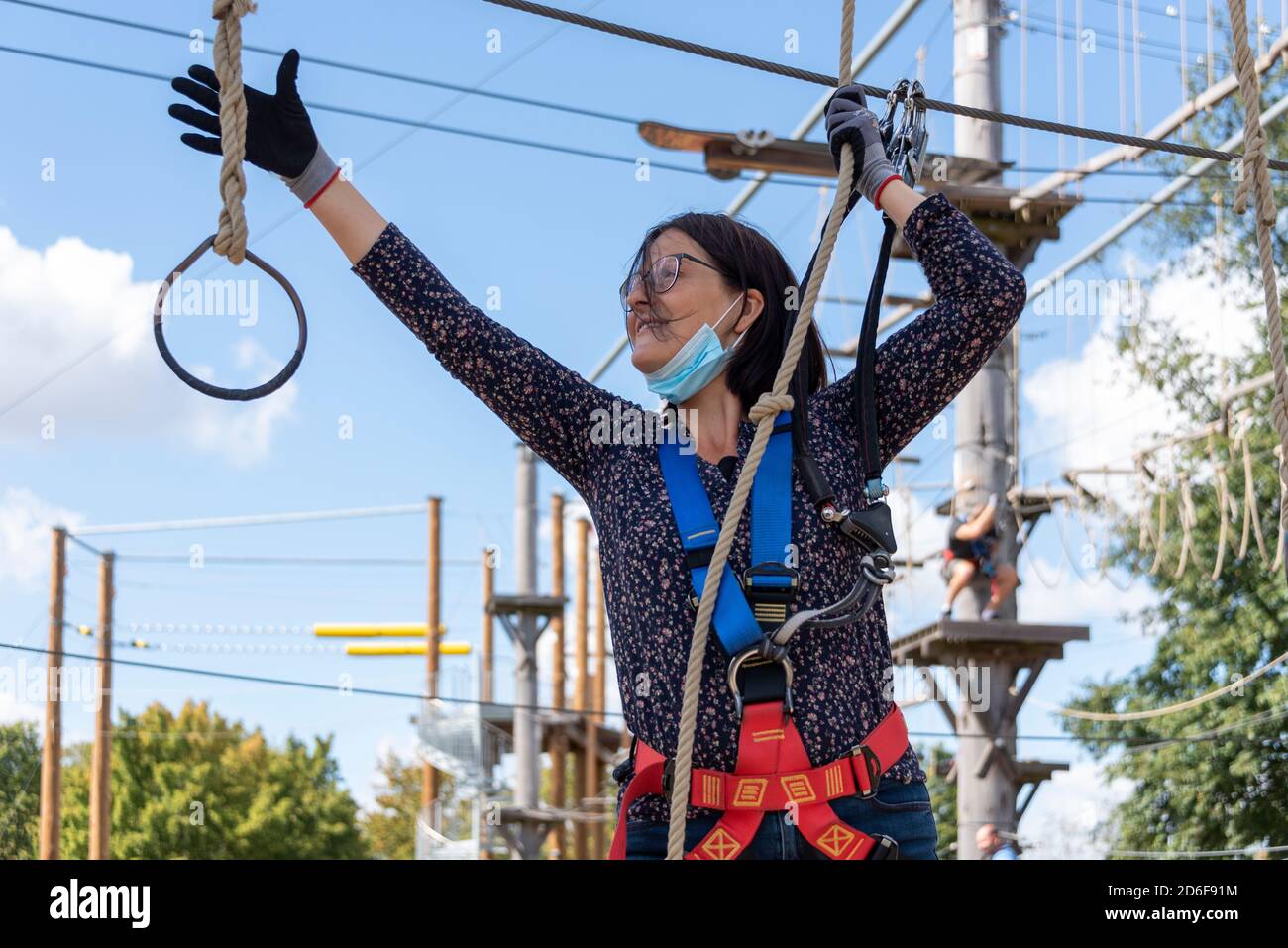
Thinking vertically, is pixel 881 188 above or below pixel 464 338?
above

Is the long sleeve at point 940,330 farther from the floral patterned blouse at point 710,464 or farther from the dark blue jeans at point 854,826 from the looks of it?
the dark blue jeans at point 854,826

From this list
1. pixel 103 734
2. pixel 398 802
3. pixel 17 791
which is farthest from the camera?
pixel 398 802

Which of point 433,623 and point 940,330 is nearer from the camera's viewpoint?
point 940,330

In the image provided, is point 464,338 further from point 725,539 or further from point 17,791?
point 17,791

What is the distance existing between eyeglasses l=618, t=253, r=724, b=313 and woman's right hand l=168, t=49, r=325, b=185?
52 cm

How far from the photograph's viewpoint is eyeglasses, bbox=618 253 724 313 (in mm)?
2383

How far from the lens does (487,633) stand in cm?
2125

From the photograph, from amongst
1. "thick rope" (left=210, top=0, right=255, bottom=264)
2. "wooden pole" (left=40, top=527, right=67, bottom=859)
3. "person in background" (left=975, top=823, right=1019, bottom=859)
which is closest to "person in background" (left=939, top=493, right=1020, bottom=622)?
"person in background" (left=975, top=823, right=1019, bottom=859)

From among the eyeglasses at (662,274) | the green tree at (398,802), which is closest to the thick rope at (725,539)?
the eyeglasses at (662,274)

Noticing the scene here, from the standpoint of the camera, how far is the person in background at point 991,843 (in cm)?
895

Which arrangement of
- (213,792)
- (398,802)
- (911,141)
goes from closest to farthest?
(911,141) < (213,792) < (398,802)

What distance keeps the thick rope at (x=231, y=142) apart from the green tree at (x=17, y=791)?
883cm

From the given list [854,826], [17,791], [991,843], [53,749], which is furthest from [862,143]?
[53,749]

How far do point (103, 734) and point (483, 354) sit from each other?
16.8 metres
